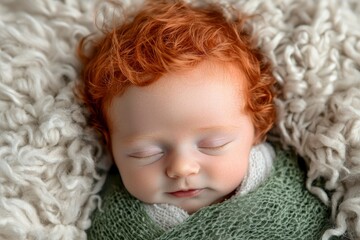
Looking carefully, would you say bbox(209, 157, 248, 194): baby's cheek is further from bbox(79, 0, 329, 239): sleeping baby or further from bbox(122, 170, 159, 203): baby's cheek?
bbox(122, 170, 159, 203): baby's cheek

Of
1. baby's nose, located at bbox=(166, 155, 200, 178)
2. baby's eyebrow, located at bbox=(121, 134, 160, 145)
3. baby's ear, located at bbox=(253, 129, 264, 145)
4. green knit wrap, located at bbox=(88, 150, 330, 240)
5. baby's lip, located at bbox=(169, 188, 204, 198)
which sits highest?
baby's eyebrow, located at bbox=(121, 134, 160, 145)

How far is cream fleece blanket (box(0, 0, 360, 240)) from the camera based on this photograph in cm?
122

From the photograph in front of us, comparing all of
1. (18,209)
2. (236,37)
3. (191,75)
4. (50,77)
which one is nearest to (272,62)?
(236,37)

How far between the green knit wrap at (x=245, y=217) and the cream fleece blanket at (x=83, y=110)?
33mm

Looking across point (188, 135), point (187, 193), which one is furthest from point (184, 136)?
point (187, 193)

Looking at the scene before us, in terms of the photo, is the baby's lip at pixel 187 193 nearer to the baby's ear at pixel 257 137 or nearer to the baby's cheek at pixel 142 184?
the baby's cheek at pixel 142 184

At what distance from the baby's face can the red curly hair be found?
23mm

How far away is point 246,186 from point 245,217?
77 mm

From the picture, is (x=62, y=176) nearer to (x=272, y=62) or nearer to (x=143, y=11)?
(x=143, y=11)

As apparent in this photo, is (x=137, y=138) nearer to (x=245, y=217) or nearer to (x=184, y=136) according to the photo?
(x=184, y=136)

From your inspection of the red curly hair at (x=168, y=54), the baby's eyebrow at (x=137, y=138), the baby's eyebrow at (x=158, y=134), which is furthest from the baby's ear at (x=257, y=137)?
the baby's eyebrow at (x=137, y=138)

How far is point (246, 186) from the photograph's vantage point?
125 cm

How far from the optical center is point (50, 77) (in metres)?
1.31

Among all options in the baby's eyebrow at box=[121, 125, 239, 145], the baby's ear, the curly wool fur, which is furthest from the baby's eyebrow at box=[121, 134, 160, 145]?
the baby's ear
